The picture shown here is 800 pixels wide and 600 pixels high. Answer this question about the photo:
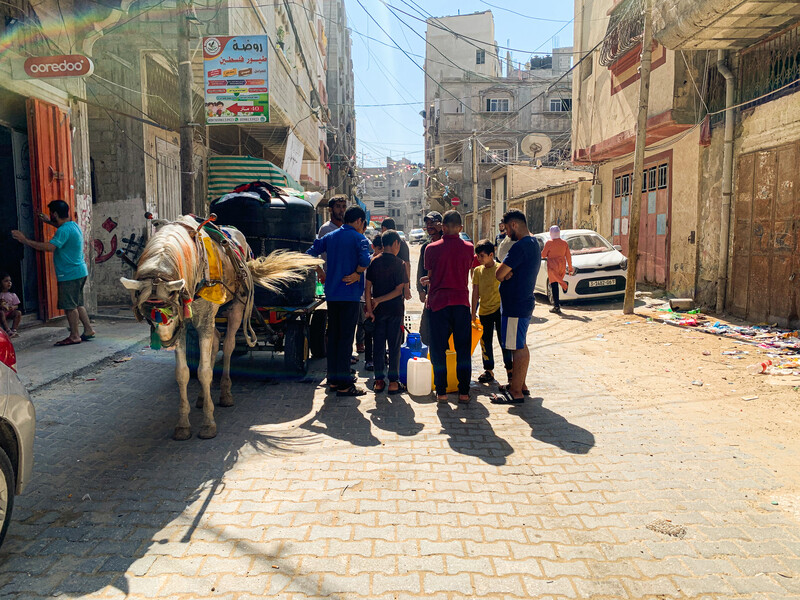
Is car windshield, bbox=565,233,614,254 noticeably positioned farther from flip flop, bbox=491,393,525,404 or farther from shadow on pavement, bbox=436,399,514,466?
shadow on pavement, bbox=436,399,514,466

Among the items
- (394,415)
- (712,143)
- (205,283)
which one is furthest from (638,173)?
(205,283)

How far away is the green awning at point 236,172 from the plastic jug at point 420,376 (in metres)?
9.60

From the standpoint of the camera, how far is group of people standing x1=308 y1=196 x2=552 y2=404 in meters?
5.75

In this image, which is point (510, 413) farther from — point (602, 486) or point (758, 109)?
point (758, 109)

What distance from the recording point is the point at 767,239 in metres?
9.78

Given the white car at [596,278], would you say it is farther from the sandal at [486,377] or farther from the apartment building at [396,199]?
the apartment building at [396,199]

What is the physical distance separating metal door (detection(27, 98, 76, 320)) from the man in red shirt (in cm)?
658

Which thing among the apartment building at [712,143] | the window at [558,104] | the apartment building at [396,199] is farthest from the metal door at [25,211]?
the apartment building at [396,199]

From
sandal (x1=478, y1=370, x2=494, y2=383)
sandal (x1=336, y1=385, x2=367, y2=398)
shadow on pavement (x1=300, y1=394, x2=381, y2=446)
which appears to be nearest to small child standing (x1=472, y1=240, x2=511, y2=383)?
sandal (x1=478, y1=370, x2=494, y2=383)

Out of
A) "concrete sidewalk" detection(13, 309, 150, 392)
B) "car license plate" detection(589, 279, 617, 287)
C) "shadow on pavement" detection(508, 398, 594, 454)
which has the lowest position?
"shadow on pavement" detection(508, 398, 594, 454)

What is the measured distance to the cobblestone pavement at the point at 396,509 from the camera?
9.12 ft

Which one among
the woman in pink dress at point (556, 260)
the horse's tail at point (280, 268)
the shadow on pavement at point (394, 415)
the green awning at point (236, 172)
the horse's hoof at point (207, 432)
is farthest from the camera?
the green awning at point (236, 172)

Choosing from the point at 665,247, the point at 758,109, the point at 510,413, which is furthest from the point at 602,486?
the point at 665,247

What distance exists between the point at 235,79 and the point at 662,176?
1044 cm
